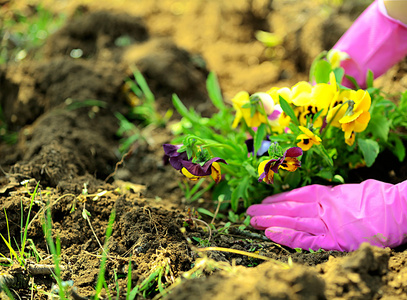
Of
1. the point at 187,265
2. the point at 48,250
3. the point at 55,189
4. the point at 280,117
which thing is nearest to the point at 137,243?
the point at 187,265

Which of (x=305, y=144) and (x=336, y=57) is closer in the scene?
(x=305, y=144)

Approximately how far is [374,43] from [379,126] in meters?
0.46

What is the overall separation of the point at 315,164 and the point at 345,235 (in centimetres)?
37

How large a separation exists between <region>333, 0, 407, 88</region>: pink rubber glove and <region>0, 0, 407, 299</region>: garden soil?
1.19 feet

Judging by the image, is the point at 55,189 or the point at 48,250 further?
the point at 55,189

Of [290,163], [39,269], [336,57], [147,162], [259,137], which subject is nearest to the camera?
[39,269]

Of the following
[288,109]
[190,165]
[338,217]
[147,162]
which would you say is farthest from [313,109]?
[147,162]

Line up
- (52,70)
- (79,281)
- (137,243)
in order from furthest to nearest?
1. (52,70)
2. (137,243)
3. (79,281)

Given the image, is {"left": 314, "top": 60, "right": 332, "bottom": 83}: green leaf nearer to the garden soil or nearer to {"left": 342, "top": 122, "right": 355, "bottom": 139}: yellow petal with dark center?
{"left": 342, "top": 122, "right": 355, "bottom": 139}: yellow petal with dark center

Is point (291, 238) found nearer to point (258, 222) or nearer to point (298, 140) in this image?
point (258, 222)

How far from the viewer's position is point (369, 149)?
1601 millimetres

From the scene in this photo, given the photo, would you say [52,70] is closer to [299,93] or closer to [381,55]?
[299,93]

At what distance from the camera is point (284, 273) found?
986mm

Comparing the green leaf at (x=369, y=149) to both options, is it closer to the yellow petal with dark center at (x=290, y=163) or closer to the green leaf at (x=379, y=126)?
the green leaf at (x=379, y=126)
